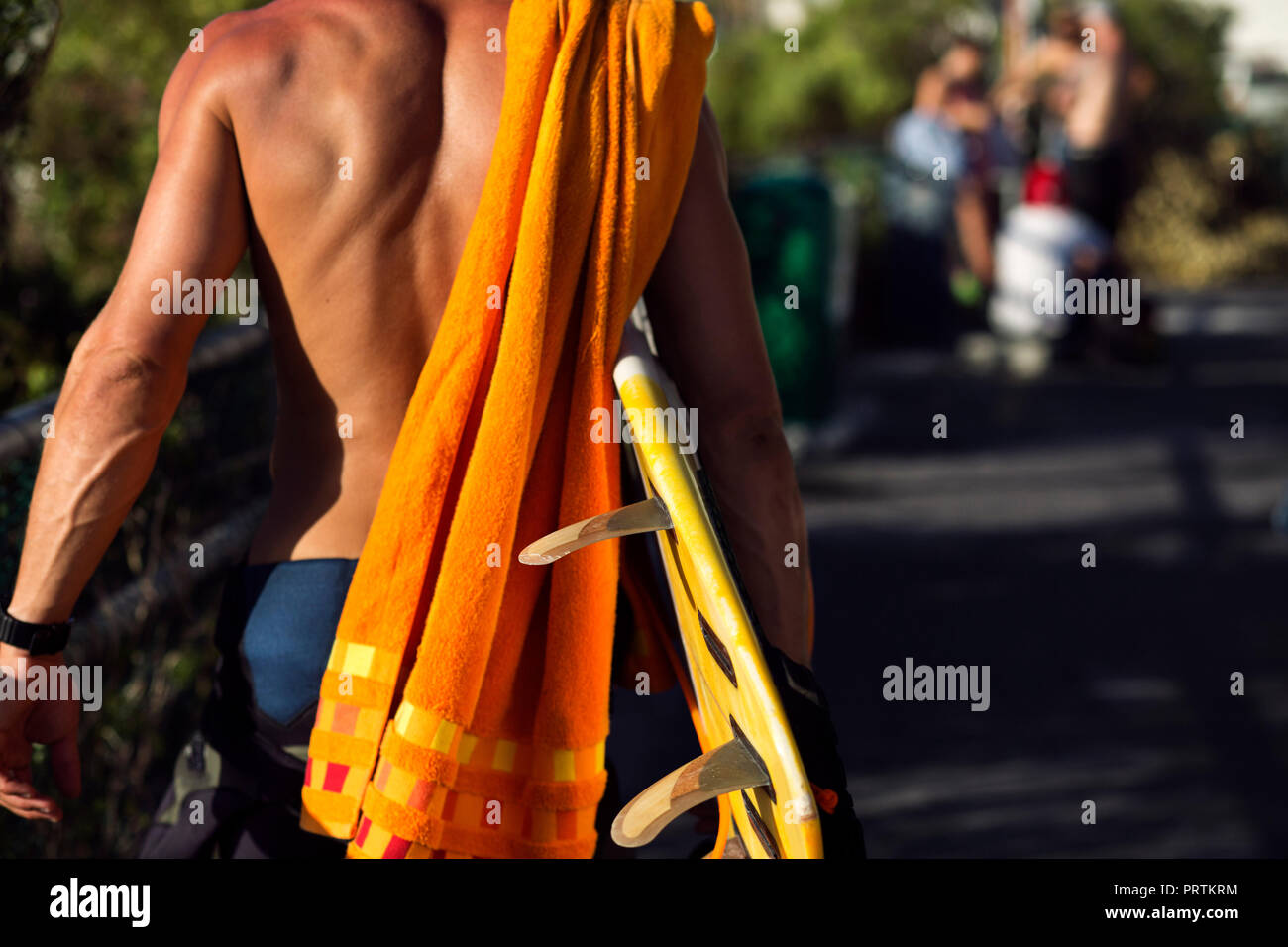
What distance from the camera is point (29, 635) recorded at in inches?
81.5

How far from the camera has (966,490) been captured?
8023mm

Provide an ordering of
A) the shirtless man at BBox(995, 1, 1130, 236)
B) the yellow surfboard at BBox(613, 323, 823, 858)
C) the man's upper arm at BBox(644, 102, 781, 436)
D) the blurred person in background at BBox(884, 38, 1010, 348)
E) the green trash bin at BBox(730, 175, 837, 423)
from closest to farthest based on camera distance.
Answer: the yellow surfboard at BBox(613, 323, 823, 858) < the man's upper arm at BBox(644, 102, 781, 436) < the green trash bin at BBox(730, 175, 837, 423) < the shirtless man at BBox(995, 1, 1130, 236) < the blurred person in background at BBox(884, 38, 1010, 348)

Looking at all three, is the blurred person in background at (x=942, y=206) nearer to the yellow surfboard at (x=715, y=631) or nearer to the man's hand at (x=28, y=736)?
the yellow surfboard at (x=715, y=631)

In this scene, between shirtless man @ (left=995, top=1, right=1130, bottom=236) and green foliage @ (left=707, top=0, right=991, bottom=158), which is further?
green foliage @ (left=707, top=0, right=991, bottom=158)

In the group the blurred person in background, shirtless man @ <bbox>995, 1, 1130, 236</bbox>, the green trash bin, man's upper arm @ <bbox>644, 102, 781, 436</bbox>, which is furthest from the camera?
the blurred person in background

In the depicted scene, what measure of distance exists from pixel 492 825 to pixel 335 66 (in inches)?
41.1

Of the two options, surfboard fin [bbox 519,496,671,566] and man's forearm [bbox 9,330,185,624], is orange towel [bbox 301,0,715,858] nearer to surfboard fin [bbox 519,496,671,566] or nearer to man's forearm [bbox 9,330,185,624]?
surfboard fin [bbox 519,496,671,566]

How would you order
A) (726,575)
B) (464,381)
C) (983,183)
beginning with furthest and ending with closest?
1. (983,183)
2. (464,381)
3. (726,575)

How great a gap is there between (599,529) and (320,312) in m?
0.53

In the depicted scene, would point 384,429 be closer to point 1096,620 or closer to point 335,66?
point 335,66

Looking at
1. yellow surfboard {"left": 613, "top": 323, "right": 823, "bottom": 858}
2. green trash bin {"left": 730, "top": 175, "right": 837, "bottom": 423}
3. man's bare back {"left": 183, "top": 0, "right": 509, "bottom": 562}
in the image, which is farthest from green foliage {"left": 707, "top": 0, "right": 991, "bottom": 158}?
yellow surfboard {"left": 613, "top": 323, "right": 823, "bottom": 858}

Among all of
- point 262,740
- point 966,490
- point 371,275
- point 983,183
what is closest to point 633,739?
point 262,740

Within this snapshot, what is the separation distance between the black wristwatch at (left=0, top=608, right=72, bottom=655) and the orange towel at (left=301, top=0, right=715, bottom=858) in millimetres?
375

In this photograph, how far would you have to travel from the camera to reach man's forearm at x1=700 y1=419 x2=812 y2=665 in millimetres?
2182
